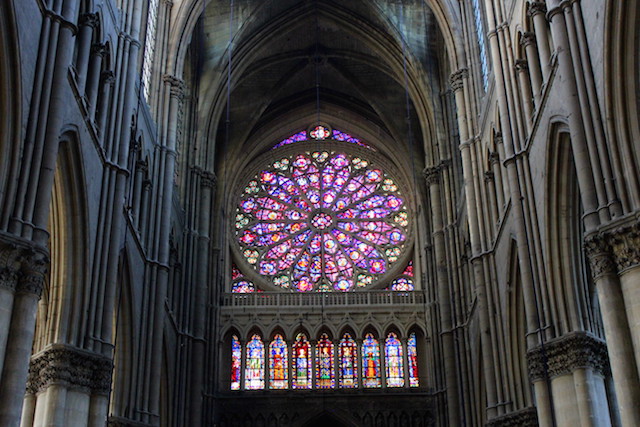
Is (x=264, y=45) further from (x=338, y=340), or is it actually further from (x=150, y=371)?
(x=150, y=371)

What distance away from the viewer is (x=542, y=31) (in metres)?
18.2

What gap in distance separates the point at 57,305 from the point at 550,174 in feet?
33.6

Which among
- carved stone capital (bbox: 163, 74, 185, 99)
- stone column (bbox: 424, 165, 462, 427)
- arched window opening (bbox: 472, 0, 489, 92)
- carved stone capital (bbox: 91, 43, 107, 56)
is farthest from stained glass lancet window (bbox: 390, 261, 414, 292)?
carved stone capital (bbox: 91, 43, 107, 56)

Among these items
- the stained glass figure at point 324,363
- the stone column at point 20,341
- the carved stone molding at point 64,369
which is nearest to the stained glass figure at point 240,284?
the stained glass figure at point 324,363

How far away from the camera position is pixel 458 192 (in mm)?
31328

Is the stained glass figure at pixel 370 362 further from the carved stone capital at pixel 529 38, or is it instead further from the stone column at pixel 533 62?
the carved stone capital at pixel 529 38

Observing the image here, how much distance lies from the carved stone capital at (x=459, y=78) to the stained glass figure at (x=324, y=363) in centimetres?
1177

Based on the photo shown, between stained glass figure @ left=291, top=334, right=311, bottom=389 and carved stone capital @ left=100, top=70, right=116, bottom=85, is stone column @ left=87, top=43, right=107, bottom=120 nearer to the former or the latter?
carved stone capital @ left=100, top=70, right=116, bottom=85

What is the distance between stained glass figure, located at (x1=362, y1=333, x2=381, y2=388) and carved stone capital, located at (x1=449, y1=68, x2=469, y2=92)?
36.9 feet

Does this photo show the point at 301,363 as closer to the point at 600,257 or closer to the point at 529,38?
the point at 529,38

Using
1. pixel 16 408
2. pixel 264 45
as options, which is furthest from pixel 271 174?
pixel 16 408

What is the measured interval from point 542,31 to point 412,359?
18.2 metres

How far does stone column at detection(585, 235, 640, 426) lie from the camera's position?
41.4 ft

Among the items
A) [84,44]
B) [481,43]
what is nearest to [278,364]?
[481,43]
